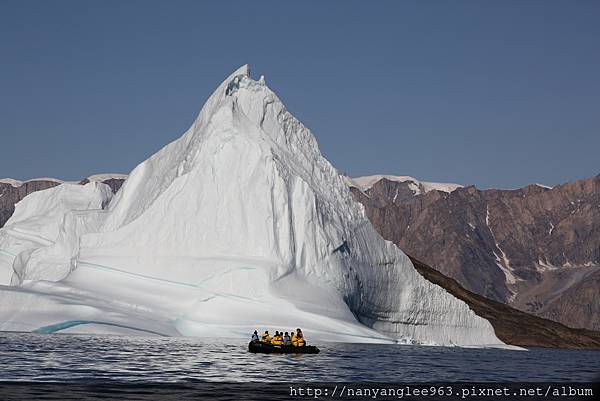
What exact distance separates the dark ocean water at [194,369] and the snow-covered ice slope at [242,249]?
3.15 m

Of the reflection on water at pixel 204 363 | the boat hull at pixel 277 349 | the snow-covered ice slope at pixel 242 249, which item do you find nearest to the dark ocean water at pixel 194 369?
the reflection on water at pixel 204 363

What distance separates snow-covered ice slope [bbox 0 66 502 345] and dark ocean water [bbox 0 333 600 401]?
315 centimetres

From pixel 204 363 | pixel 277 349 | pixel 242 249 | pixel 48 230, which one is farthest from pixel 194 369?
pixel 48 230

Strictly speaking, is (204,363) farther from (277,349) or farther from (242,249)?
(242,249)

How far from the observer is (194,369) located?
4741 centimetres

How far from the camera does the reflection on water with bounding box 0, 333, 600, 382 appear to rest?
44.6 metres

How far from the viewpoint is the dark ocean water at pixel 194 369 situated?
37469 mm

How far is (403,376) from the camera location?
50750 millimetres

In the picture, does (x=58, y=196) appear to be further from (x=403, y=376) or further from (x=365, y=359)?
(x=403, y=376)

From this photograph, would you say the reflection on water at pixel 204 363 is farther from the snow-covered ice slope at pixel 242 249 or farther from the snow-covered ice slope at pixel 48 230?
the snow-covered ice slope at pixel 48 230

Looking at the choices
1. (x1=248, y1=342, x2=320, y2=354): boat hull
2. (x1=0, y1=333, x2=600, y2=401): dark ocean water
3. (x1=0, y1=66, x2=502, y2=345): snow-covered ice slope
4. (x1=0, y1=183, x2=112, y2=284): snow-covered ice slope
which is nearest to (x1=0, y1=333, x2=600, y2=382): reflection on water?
Answer: (x1=0, y1=333, x2=600, y2=401): dark ocean water

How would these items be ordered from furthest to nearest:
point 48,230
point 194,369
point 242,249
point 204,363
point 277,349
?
point 48,230 → point 242,249 → point 277,349 → point 204,363 → point 194,369

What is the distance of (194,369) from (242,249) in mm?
31545

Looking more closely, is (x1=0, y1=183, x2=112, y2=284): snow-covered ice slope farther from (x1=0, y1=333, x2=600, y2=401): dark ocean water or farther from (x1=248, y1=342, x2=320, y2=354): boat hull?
(x1=248, y1=342, x2=320, y2=354): boat hull
